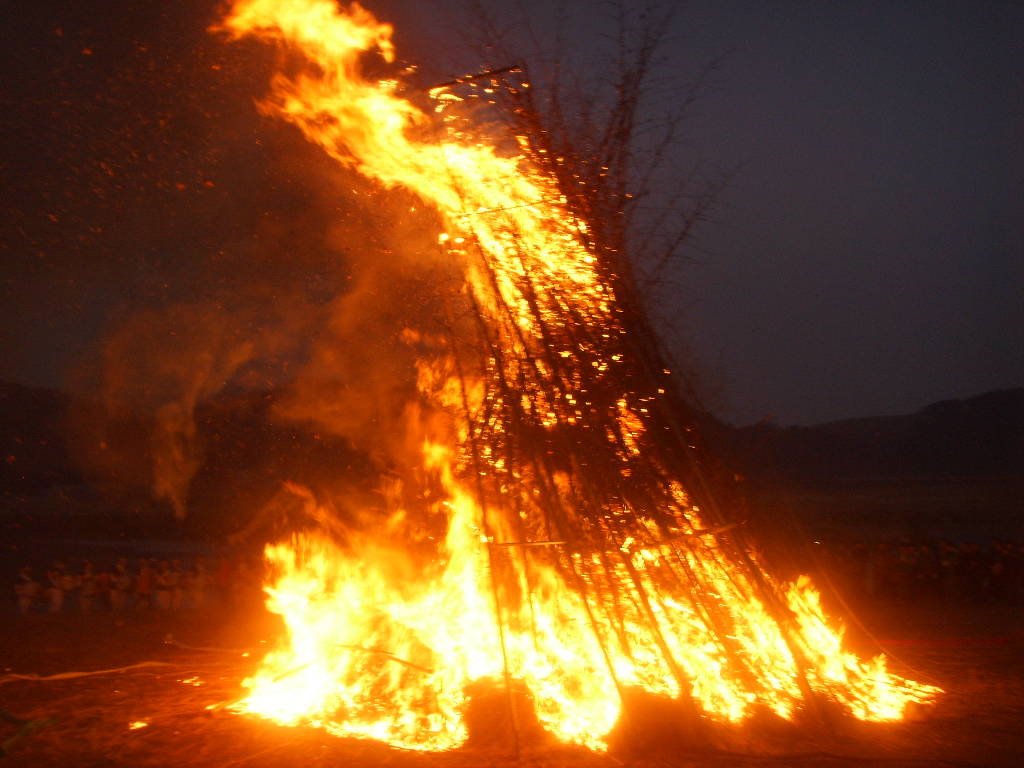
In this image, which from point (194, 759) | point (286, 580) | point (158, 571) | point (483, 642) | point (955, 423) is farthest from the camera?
point (955, 423)

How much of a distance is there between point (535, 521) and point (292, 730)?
195 centimetres

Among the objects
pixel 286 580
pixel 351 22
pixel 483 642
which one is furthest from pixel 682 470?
pixel 351 22

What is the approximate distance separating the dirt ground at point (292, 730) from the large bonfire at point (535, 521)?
0.21 meters

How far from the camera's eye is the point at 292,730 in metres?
4.86

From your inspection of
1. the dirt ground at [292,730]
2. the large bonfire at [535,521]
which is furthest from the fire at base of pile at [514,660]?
the dirt ground at [292,730]

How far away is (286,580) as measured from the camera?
20.9 feet

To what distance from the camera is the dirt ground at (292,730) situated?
4367 millimetres

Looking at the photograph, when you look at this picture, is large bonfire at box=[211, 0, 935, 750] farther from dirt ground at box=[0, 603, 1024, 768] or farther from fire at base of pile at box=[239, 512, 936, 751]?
dirt ground at box=[0, 603, 1024, 768]

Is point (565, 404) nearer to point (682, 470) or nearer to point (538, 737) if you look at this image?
point (682, 470)

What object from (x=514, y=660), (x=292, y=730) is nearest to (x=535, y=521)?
(x=514, y=660)

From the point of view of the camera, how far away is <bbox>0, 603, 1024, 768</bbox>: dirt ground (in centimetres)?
437

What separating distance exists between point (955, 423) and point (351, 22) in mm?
44499

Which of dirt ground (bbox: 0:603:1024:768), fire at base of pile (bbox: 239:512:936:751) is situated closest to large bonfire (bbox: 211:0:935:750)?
fire at base of pile (bbox: 239:512:936:751)

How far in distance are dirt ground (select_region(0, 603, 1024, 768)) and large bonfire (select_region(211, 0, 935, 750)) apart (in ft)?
0.70
